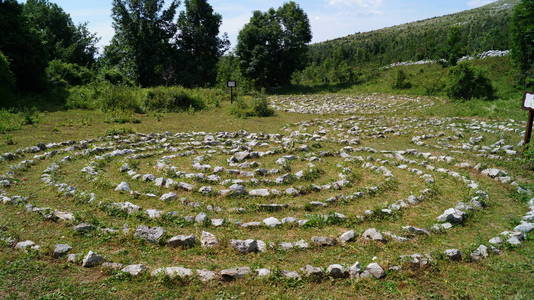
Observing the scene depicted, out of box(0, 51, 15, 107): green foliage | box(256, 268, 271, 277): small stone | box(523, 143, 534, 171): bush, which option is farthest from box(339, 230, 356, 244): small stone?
box(0, 51, 15, 107): green foliage

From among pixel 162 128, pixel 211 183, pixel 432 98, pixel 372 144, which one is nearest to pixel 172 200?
pixel 211 183

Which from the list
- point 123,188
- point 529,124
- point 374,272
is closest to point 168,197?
point 123,188

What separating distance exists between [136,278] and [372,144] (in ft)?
33.7

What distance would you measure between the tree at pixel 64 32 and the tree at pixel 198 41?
12400mm

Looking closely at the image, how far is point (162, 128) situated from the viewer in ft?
54.8

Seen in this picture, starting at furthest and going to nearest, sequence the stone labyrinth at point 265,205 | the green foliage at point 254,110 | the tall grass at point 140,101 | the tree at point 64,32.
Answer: the tree at point 64,32 < the tall grass at point 140,101 < the green foliage at point 254,110 < the stone labyrinth at point 265,205

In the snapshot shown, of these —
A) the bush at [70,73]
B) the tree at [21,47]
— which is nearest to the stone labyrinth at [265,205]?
the tree at [21,47]

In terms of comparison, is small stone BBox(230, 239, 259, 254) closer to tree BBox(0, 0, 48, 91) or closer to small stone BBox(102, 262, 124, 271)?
small stone BBox(102, 262, 124, 271)

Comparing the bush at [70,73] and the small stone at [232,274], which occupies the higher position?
the bush at [70,73]

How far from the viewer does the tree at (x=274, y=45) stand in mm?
33531

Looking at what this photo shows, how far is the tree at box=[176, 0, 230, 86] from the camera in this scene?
37781mm

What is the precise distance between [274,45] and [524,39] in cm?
1882

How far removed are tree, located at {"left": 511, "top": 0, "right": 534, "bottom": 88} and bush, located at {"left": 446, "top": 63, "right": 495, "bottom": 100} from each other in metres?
2.13

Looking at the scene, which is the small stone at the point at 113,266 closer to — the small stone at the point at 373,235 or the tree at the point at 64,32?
the small stone at the point at 373,235
